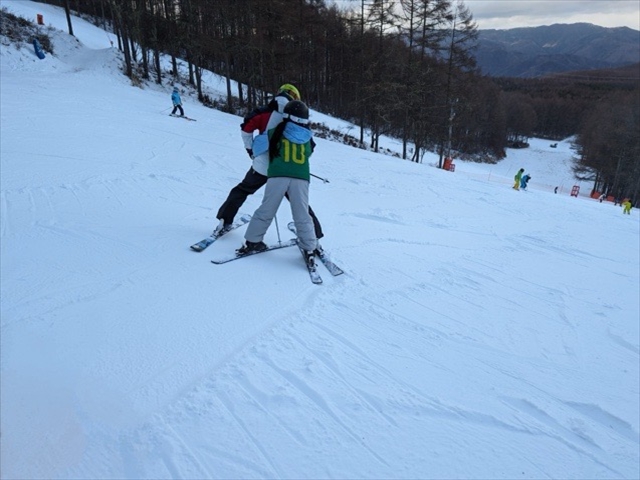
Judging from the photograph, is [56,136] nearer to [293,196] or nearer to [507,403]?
[293,196]

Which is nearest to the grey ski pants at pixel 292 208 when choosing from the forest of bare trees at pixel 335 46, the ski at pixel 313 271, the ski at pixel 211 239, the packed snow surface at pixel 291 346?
the ski at pixel 313 271

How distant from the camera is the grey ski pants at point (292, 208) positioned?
3.93 m

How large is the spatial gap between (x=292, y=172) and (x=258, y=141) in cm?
59

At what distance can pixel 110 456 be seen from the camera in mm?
1893

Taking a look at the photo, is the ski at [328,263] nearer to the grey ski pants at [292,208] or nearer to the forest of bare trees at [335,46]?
the grey ski pants at [292,208]

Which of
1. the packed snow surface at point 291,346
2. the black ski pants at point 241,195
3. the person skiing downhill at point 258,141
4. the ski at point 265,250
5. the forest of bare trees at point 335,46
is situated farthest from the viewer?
the forest of bare trees at point 335,46

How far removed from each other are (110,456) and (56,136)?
906 cm

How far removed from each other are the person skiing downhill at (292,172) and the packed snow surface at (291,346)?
417mm

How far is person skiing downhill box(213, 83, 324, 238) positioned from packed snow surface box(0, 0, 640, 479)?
1.23ft


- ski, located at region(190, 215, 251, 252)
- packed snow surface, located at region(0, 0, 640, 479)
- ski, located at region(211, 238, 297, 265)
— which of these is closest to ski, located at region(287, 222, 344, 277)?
packed snow surface, located at region(0, 0, 640, 479)

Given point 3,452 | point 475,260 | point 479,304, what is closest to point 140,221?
point 3,452

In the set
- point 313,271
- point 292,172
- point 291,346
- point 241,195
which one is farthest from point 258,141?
point 291,346

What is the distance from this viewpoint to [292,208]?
4.05 metres

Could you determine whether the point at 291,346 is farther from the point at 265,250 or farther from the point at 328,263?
the point at 265,250
